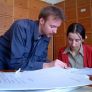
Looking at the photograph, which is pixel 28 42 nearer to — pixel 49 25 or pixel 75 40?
pixel 49 25

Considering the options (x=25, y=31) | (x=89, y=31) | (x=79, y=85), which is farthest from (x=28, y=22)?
(x=89, y=31)

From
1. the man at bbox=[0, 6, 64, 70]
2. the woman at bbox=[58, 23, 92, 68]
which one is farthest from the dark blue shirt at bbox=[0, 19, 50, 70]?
the woman at bbox=[58, 23, 92, 68]

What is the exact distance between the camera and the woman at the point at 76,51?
161 cm

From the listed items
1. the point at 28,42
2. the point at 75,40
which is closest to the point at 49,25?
the point at 28,42

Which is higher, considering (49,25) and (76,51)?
(49,25)

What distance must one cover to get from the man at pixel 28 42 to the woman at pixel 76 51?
1.01 ft

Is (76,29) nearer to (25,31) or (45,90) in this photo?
(25,31)

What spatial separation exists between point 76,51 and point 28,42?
58 centimetres

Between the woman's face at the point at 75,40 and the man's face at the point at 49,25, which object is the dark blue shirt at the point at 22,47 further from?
the woman's face at the point at 75,40

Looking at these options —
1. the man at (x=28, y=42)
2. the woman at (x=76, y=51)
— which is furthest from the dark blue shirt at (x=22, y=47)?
the woman at (x=76, y=51)

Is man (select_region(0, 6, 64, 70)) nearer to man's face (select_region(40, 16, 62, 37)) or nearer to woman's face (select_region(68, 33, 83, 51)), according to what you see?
man's face (select_region(40, 16, 62, 37))

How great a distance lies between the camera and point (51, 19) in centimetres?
138

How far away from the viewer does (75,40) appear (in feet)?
5.51

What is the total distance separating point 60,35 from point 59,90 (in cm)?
357
